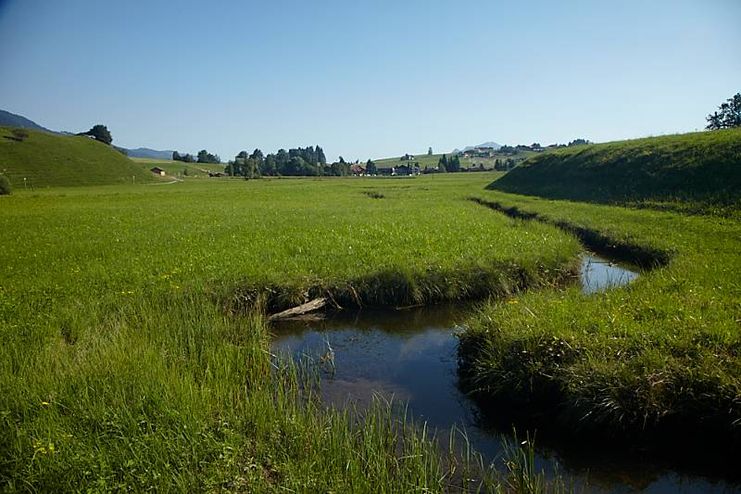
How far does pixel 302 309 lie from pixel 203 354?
4566 mm

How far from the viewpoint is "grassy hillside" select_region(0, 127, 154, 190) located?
10688 centimetres

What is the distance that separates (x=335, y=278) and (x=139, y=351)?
683cm

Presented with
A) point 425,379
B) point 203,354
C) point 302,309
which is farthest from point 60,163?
point 425,379

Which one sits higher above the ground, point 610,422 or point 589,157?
point 589,157

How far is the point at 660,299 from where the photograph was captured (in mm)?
9719

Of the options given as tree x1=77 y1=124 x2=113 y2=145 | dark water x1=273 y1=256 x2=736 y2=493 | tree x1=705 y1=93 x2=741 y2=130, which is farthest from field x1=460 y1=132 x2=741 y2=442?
tree x1=77 y1=124 x2=113 y2=145

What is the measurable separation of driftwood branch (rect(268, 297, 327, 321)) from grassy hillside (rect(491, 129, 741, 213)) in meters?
21.5

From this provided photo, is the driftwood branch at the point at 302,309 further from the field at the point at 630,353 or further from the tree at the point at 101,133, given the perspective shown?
the tree at the point at 101,133

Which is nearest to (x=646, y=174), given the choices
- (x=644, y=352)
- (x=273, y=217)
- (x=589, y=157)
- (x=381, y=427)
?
(x=589, y=157)

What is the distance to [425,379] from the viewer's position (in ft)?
30.8

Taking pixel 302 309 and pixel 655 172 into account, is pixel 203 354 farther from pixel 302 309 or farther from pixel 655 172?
pixel 655 172

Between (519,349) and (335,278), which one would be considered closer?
(519,349)

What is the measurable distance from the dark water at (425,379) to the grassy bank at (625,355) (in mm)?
604

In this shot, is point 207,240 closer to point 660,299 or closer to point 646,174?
point 660,299
